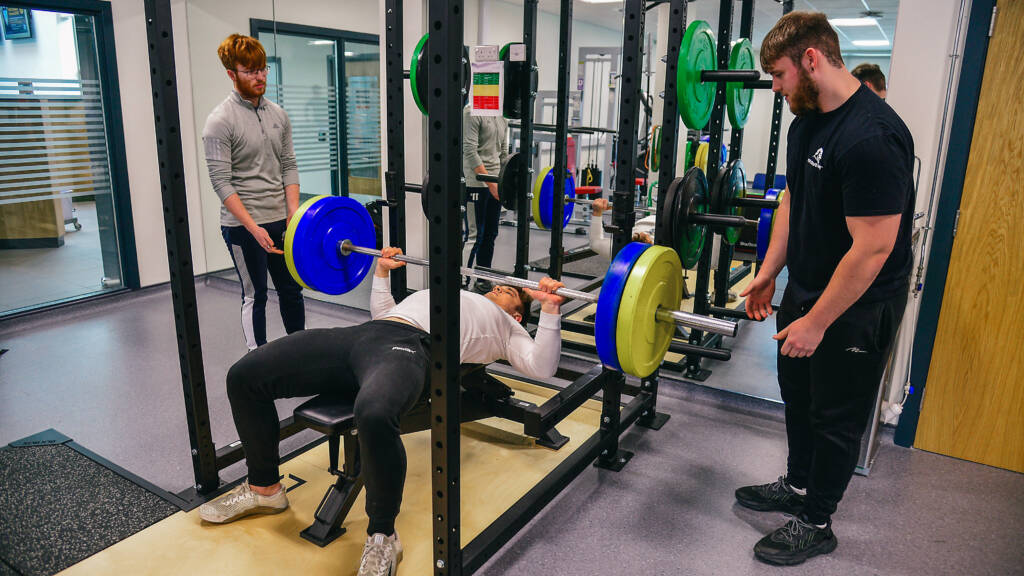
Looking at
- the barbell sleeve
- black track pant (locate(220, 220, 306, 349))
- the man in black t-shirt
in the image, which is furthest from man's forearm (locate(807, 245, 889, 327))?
black track pant (locate(220, 220, 306, 349))

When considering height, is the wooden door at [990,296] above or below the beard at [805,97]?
below

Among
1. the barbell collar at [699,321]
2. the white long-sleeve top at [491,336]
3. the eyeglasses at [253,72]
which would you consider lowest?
the white long-sleeve top at [491,336]

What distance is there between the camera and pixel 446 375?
1.51 metres

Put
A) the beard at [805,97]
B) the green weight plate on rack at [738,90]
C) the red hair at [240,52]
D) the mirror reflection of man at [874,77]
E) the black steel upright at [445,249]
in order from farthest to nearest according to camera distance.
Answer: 1. the green weight plate on rack at [738,90]
2. the mirror reflection of man at [874,77]
3. the red hair at [240,52]
4. the beard at [805,97]
5. the black steel upright at [445,249]

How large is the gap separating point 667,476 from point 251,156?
6.74 ft

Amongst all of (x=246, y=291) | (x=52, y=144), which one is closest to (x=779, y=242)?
(x=246, y=291)

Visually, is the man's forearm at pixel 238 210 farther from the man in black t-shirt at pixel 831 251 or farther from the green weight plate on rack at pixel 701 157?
the green weight plate on rack at pixel 701 157

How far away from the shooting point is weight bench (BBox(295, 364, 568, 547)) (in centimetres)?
184

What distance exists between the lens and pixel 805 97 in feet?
5.71

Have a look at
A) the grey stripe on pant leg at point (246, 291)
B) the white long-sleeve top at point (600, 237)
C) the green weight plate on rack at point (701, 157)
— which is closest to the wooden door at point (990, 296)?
the green weight plate on rack at point (701, 157)

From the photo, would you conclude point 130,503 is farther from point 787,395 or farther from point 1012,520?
point 1012,520

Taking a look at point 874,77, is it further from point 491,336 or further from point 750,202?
point 491,336

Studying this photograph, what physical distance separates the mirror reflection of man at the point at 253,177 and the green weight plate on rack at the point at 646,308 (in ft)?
5.04

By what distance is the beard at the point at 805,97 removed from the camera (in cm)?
171
